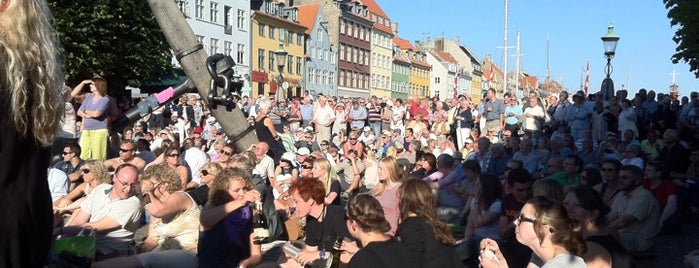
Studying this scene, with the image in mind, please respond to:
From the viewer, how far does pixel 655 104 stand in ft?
55.5

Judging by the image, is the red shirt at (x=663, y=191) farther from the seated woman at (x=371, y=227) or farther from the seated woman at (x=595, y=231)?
the seated woman at (x=371, y=227)

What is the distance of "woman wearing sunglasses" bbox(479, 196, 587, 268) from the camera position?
4324mm

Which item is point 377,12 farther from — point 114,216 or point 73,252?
point 73,252

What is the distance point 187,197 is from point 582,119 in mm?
11921

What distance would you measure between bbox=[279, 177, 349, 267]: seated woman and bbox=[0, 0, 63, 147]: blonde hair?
13.6ft

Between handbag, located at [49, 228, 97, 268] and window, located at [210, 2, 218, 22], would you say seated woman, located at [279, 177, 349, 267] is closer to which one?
handbag, located at [49, 228, 97, 268]

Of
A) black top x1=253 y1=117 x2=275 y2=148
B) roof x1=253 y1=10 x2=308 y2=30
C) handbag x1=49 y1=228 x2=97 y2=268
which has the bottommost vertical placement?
handbag x1=49 y1=228 x2=97 y2=268

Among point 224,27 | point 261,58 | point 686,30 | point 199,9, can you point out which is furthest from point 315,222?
point 261,58

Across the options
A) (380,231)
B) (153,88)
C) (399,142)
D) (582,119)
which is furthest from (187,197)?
(153,88)

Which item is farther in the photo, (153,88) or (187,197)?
(153,88)

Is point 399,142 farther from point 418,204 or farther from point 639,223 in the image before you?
point 418,204

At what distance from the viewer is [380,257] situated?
433 centimetres

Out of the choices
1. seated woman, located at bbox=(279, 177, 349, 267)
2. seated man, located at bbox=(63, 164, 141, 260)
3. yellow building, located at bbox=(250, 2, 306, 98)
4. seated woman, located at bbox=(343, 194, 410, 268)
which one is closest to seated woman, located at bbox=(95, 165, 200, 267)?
seated man, located at bbox=(63, 164, 141, 260)

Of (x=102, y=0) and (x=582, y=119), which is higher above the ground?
(x=102, y=0)
